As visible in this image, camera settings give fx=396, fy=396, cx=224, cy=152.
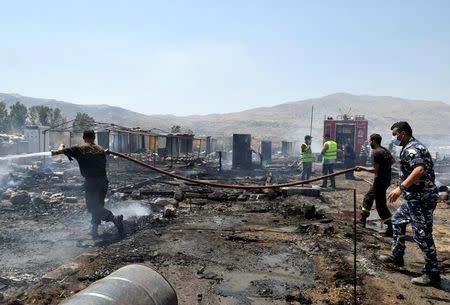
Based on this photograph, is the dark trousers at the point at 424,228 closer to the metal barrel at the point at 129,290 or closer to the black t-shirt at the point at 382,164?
the black t-shirt at the point at 382,164

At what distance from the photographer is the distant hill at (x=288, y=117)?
92.4 metres

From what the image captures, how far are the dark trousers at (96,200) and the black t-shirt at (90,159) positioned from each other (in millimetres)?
111

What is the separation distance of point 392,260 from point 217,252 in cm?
243

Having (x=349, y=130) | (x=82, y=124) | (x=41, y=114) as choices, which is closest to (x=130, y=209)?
(x=82, y=124)

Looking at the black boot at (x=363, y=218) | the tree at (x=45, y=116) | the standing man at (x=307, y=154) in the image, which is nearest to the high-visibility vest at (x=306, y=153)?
the standing man at (x=307, y=154)

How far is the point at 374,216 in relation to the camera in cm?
918

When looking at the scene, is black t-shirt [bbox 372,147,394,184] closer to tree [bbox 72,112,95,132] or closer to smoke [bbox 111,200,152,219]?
smoke [bbox 111,200,152,219]

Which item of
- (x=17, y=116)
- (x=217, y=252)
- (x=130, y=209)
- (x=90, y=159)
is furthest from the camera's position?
(x=17, y=116)

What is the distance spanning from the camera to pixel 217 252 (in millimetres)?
5730

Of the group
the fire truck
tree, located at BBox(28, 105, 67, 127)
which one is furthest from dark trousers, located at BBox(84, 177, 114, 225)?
tree, located at BBox(28, 105, 67, 127)

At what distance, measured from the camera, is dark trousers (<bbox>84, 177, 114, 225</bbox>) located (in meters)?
6.62

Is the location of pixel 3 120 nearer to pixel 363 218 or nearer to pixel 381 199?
pixel 363 218

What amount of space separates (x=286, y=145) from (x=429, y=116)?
4277 inches

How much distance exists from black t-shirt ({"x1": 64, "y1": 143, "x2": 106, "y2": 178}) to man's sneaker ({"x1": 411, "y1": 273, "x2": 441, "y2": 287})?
4.99m
